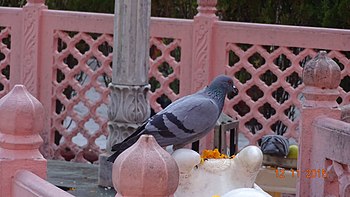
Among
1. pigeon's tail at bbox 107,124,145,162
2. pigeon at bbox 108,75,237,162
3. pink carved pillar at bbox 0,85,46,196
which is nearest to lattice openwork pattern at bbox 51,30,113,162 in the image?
pigeon's tail at bbox 107,124,145,162

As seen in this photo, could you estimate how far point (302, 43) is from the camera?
26.3ft

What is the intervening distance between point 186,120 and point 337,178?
3.07ft

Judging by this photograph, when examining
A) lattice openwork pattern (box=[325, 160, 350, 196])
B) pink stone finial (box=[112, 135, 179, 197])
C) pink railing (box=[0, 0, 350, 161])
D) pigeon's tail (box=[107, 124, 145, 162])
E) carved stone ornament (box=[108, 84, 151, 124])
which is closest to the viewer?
pink stone finial (box=[112, 135, 179, 197])

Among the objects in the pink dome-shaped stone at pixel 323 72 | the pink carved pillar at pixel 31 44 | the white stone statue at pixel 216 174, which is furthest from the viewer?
the pink carved pillar at pixel 31 44

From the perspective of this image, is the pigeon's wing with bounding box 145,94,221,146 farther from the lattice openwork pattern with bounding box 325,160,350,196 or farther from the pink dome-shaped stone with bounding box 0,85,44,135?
the pink dome-shaped stone with bounding box 0,85,44,135

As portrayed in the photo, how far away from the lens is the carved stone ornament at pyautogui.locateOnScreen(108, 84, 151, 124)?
23.5 ft

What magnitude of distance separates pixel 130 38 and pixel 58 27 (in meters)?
1.92

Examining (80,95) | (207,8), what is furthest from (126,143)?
(80,95)

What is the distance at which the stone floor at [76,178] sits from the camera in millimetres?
7338

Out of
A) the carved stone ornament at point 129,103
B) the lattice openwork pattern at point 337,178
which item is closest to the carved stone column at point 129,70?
the carved stone ornament at point 129,103

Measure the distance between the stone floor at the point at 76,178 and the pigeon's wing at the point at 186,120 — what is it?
1.68m

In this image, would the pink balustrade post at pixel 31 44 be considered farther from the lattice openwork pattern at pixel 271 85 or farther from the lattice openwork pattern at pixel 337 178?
the lattice openwork pattern at pixel 337 178

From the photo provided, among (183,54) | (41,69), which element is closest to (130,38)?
(183,54)

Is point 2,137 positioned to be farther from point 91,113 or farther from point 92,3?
point 92,3
